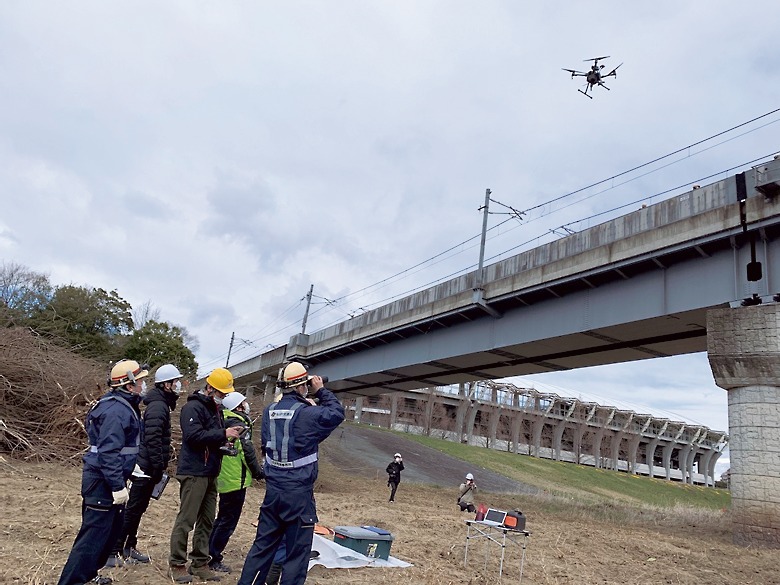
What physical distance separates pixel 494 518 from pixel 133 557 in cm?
452

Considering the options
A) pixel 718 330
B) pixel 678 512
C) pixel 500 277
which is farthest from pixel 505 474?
pixel 718 330

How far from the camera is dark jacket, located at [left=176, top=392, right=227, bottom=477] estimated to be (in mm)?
5809

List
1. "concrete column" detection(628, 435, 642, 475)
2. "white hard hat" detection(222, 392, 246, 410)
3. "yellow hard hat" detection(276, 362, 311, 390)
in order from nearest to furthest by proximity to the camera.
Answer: "yellow hard hat" detection(276, 362, 311, 390) → "white hard hat" detection(222, 392, 246, 410) → "concrete column" detection(628, 435, 642, 475)

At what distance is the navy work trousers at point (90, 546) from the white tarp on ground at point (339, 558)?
8.18 ft

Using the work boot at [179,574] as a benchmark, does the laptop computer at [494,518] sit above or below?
above

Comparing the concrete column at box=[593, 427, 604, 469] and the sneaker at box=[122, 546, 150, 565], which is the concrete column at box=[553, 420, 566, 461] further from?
the sneaker at box=[122, 546, 150, 565]

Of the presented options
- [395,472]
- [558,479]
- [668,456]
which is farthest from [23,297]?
[668,456]

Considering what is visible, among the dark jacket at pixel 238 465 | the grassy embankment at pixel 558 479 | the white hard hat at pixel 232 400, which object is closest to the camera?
the dark jacket at pixel 238 465

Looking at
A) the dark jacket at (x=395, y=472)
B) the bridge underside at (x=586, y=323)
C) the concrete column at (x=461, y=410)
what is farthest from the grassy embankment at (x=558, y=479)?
the dark jacket at (x=395, y=472)

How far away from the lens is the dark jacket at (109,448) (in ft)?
15.7

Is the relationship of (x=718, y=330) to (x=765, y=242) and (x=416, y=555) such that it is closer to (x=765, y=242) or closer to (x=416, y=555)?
(x=765, y=242)

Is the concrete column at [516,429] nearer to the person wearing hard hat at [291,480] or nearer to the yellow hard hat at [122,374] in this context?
the person wearing hard hat at [291,480]

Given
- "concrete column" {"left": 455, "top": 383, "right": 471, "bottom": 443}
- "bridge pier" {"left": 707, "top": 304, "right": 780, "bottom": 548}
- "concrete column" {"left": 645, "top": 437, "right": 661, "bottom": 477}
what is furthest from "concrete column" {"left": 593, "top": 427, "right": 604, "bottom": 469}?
"bridge pier" {"left": 707, "top": 304, "right": 780, "bottom": 548}

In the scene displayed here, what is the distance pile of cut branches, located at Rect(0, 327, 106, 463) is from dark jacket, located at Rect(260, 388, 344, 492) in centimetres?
1032
